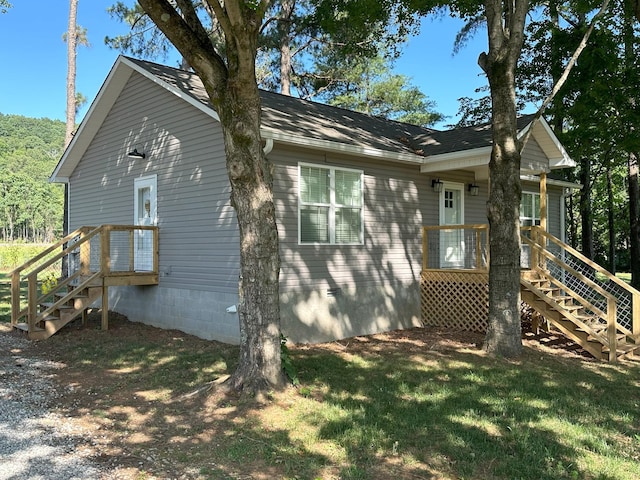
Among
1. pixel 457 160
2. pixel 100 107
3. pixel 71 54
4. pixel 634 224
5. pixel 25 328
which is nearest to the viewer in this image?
pixel 25 328

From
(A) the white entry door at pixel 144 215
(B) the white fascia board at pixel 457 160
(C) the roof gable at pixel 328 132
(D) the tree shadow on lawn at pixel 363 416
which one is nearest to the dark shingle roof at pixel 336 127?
(C) the roof gable at pixel 328 132

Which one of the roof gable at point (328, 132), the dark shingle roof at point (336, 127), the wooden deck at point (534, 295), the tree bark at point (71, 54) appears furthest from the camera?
the tree bark at point (71, 54)

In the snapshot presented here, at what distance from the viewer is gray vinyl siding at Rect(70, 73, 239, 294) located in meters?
8.54

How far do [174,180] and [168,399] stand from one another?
16.6 feet

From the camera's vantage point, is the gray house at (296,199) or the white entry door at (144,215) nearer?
the gray house at (296,199)

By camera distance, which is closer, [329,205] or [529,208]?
[329,205]

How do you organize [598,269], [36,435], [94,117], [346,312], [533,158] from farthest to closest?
[94,117] → [533,158] → [346,312] → [598,269] → [36,435]

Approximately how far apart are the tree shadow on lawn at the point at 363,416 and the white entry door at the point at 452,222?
3.53 metres

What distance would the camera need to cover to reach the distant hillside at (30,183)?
6594 cm

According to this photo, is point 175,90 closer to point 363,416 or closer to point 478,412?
point 363,416

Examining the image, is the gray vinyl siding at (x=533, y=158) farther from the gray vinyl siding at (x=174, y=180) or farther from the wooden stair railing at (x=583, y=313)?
the gray vinyl siding at (x=174, y=180)

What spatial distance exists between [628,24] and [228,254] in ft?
38.6

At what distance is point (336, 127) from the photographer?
33.6ft

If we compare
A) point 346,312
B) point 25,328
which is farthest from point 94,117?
point 346,312
